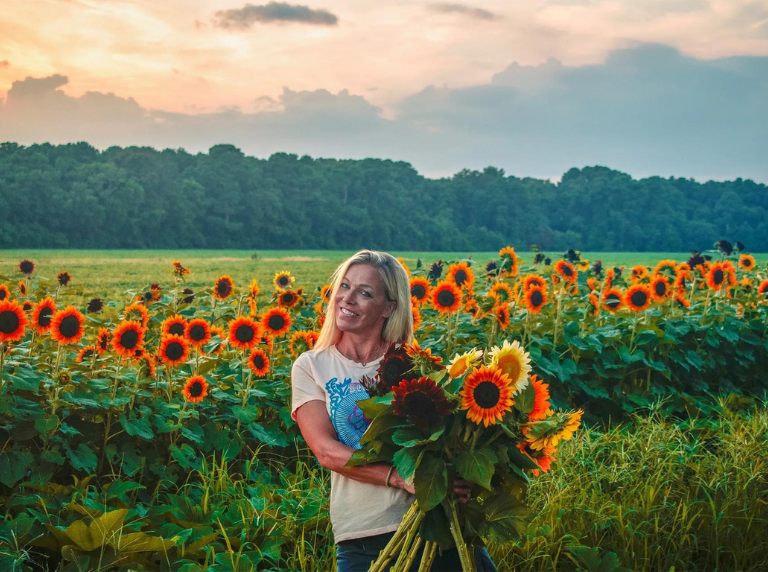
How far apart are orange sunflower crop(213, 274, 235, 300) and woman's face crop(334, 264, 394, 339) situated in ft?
7.13

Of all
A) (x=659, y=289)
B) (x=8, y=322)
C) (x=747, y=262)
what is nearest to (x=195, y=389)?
(x=8, y=322)

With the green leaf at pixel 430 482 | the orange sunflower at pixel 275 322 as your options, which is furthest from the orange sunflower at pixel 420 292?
the green leaf at pixel 430 482

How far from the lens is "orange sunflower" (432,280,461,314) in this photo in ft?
15.1

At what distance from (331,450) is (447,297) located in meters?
2.33

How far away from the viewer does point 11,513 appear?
3123mm

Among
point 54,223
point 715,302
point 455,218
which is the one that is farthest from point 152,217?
point 715,302

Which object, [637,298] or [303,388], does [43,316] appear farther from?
[637,298]

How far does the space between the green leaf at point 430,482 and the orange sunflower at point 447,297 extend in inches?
106

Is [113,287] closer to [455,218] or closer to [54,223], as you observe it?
[54,223]

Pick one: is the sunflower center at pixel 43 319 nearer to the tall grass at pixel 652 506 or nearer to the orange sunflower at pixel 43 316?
the orange sunflower at pixel 43 316

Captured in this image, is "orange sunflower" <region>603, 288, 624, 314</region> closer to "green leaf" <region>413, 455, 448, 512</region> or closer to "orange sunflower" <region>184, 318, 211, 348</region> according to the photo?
"orange sunflower" <region>184, 318, 211, 348</region>

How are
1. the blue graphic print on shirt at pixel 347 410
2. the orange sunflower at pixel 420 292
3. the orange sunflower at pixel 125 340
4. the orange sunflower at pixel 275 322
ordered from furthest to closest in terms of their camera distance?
1. the orange sunflower at pixel 420 292
2. the orange sunflower at pixel 275 322
3. the orange sunflower at pixel 125 340
4. the blue graphic print on shirt at pixel 347 410

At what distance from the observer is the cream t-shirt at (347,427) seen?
2.41 m

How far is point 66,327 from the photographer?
3.54 meters
